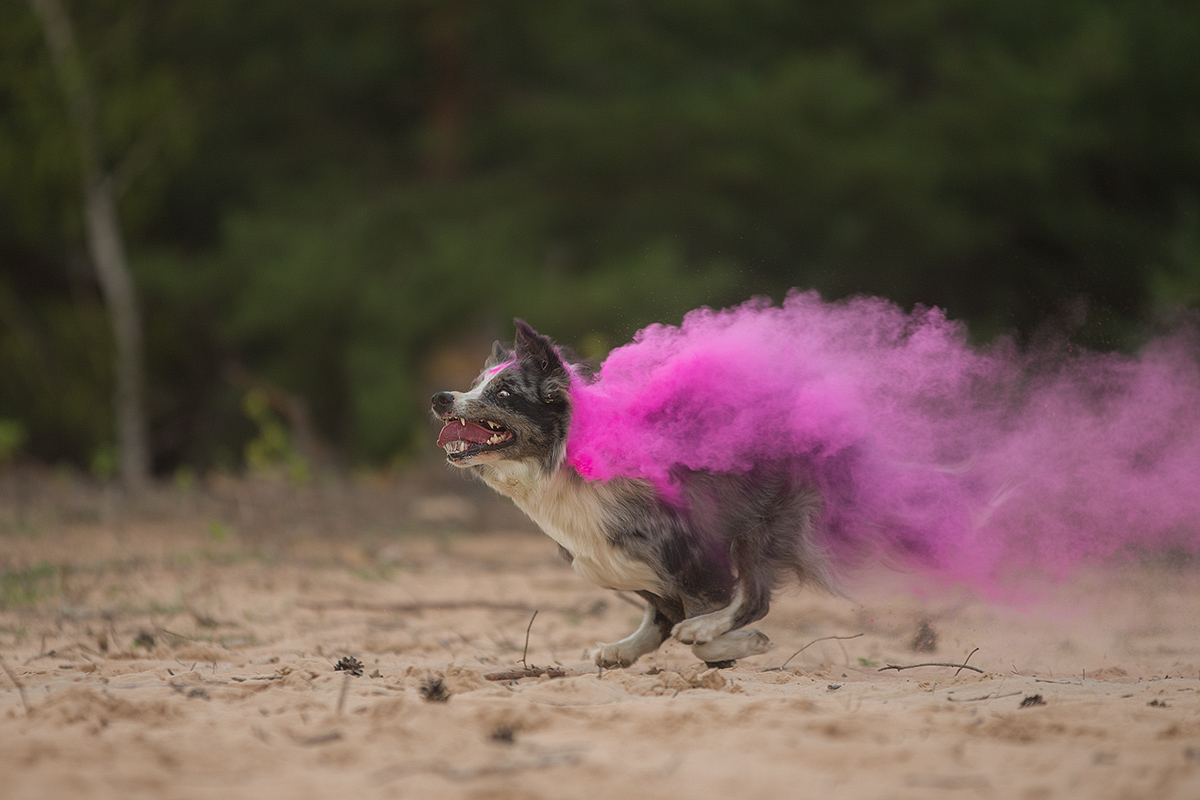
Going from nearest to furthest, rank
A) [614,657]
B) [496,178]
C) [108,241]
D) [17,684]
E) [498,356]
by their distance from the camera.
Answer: [17,684], [614,657], [498,356], [108,241], [496,178]

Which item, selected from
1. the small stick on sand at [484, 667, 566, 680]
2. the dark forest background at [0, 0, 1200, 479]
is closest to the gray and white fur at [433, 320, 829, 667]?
the small stick on sand at [484, 667, 566, 680]

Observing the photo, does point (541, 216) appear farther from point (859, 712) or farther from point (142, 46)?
point (859, 712)

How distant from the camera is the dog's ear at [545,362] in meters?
3.85

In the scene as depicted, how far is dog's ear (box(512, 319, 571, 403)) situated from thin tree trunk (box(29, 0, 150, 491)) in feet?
33.2

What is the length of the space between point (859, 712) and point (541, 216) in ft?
41.2

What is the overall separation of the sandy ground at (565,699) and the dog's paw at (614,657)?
7cm

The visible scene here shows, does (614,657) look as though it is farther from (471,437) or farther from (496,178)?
(496,178)

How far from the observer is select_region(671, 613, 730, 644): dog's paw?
3.71 metres

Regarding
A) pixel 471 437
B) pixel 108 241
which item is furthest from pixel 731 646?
pixel 108 241

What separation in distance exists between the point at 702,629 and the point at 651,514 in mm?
421

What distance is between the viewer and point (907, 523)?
12.6ft

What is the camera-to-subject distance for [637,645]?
402 cm

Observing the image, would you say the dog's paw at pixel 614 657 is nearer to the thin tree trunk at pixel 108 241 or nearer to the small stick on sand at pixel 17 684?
the small stick on sand at pixel 17 684

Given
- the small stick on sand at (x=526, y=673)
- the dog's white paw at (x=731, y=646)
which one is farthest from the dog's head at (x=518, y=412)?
the dog's white paw at (x=731, y=646)
